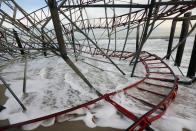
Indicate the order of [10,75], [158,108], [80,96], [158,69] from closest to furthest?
[158,108]
[80,96]
[10,75]
[158,69]

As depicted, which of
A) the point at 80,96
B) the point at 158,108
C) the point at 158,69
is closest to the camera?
the point at 158,108

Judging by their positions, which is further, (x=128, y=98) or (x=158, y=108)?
(x=128, y=98)

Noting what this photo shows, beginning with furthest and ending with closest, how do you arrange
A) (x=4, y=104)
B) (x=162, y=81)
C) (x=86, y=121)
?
(x=162, y=81), (x=4, y=104), (x=86, y=121)

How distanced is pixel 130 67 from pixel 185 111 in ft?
15.8

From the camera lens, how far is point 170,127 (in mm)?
4234

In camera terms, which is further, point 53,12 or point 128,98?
point 128,98

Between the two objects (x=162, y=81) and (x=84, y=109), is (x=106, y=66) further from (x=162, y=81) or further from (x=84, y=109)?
(x=84, y=109)

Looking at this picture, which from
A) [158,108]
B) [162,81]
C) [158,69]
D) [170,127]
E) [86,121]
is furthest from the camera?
[158,69]

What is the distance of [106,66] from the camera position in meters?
9.84

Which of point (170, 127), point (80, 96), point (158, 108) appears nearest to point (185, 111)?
point (158, 108)

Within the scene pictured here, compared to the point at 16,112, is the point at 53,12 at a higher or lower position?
higher

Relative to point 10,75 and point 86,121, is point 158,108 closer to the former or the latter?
point 86,121

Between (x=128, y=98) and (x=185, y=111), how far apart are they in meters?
1.58

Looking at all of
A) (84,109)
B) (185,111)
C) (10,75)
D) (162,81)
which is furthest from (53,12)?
(10,75)
